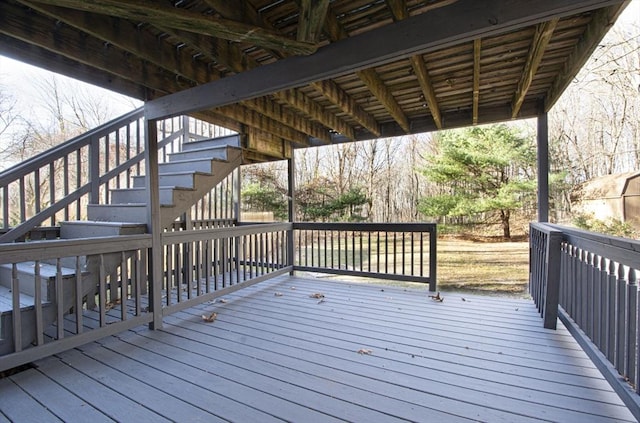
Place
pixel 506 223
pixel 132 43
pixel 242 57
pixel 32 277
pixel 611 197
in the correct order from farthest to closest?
pixel 506 223
pixel 611 197
pixel 242 57
pixel 32 277
pixel 132 43

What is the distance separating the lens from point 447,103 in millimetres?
3842

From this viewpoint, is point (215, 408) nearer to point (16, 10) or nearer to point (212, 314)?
point (212, 314)

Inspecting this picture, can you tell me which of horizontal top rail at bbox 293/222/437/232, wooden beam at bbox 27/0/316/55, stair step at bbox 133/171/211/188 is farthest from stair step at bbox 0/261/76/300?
horizontal top rail at bbox 293/222/437/232

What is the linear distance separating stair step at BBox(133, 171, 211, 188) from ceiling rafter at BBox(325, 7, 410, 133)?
1912mm

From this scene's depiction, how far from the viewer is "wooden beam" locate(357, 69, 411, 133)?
279cm

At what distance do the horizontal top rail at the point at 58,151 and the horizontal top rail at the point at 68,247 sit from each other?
114cm

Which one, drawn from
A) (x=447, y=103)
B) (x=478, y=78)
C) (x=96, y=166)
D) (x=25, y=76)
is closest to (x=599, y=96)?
(x=447, y=103)

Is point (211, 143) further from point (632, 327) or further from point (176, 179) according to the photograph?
point (632, 327)

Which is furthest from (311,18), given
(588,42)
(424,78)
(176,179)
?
(176,179)

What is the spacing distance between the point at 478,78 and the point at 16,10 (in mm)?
3468

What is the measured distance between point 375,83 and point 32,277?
335cm

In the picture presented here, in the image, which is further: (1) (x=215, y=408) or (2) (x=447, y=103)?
(2) (x=447, y=103)

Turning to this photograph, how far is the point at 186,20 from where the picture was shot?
5.41 feet

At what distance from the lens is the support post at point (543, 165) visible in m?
3.62
